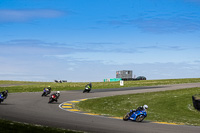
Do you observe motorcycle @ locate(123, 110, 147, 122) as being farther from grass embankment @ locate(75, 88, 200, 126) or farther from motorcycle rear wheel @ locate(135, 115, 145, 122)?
grass embankment @ locate(75, 88, 200, 126)

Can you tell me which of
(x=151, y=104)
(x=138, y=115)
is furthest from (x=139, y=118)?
(x=151, y=104)

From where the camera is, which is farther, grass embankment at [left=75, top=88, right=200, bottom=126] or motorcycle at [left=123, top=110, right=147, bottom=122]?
grass embankment at [left=75, top=88, right=200, bottom=126]

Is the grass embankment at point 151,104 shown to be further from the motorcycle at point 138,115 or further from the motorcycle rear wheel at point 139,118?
the motorcycle rear wheel at point 139,118

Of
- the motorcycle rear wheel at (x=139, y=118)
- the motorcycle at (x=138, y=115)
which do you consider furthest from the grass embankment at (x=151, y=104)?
the motorcycle rear wheel at (x=139, y=118)

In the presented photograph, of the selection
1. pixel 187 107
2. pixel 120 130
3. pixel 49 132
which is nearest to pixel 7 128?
pixel 49 132

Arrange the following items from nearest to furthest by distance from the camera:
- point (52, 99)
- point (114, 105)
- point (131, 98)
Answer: point (52, 99) < point (114, 105) < point (131, 98)

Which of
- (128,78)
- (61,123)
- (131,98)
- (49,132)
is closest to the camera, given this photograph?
(49,132)

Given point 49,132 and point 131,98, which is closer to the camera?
point 49,132

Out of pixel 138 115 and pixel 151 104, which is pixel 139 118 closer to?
pixel 138 115

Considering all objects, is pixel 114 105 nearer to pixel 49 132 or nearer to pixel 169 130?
pixel 169 130

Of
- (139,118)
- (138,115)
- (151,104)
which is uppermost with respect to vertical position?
(138,115)

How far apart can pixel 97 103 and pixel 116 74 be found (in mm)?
74345

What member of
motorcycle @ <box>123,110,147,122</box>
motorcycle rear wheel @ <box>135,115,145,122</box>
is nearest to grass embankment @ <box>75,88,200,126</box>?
motorcycle @ <box>123,110,147,122</box>

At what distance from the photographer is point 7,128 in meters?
14.3
